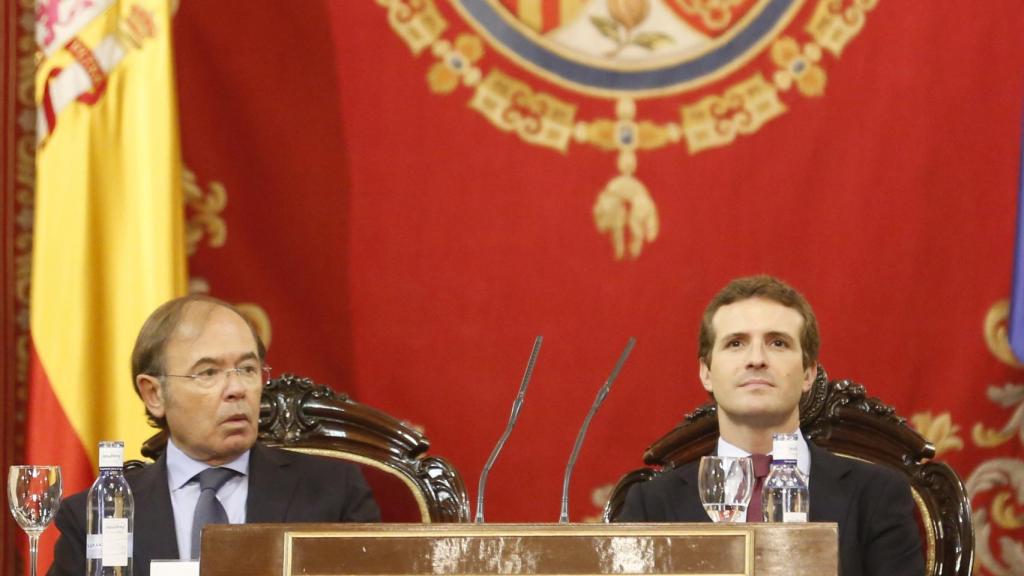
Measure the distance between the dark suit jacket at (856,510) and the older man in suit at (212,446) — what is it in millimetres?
601

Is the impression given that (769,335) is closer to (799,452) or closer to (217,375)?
(799,452)

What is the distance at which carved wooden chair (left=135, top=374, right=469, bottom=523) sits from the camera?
3.26 meters

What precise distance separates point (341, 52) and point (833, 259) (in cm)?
140

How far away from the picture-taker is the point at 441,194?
3.83 meters

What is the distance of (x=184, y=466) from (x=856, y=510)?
1.32 meters

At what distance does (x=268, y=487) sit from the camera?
9.38 feet

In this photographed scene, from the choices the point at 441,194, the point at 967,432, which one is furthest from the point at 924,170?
the point at 441,194

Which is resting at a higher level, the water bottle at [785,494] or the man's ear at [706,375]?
the man's ear at [706,375]

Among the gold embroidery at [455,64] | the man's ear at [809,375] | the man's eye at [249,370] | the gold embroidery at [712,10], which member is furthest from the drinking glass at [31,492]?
the gold embroidery at [712,10]

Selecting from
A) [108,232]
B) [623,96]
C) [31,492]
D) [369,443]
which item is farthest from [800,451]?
[108,232]

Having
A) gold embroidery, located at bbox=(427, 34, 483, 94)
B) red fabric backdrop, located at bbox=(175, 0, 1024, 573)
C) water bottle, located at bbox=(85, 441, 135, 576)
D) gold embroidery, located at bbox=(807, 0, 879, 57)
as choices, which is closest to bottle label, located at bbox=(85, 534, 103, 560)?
water bottle, located at bbox=(85, 441, 135, 576)

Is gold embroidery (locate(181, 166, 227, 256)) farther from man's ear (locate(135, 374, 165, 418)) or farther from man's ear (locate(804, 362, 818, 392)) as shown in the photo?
man's ear (locate(804, 362, 818, 392))

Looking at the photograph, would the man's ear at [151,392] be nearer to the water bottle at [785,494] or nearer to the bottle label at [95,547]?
the bottle label at [95,547]

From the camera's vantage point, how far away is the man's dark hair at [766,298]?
9.99 feet
